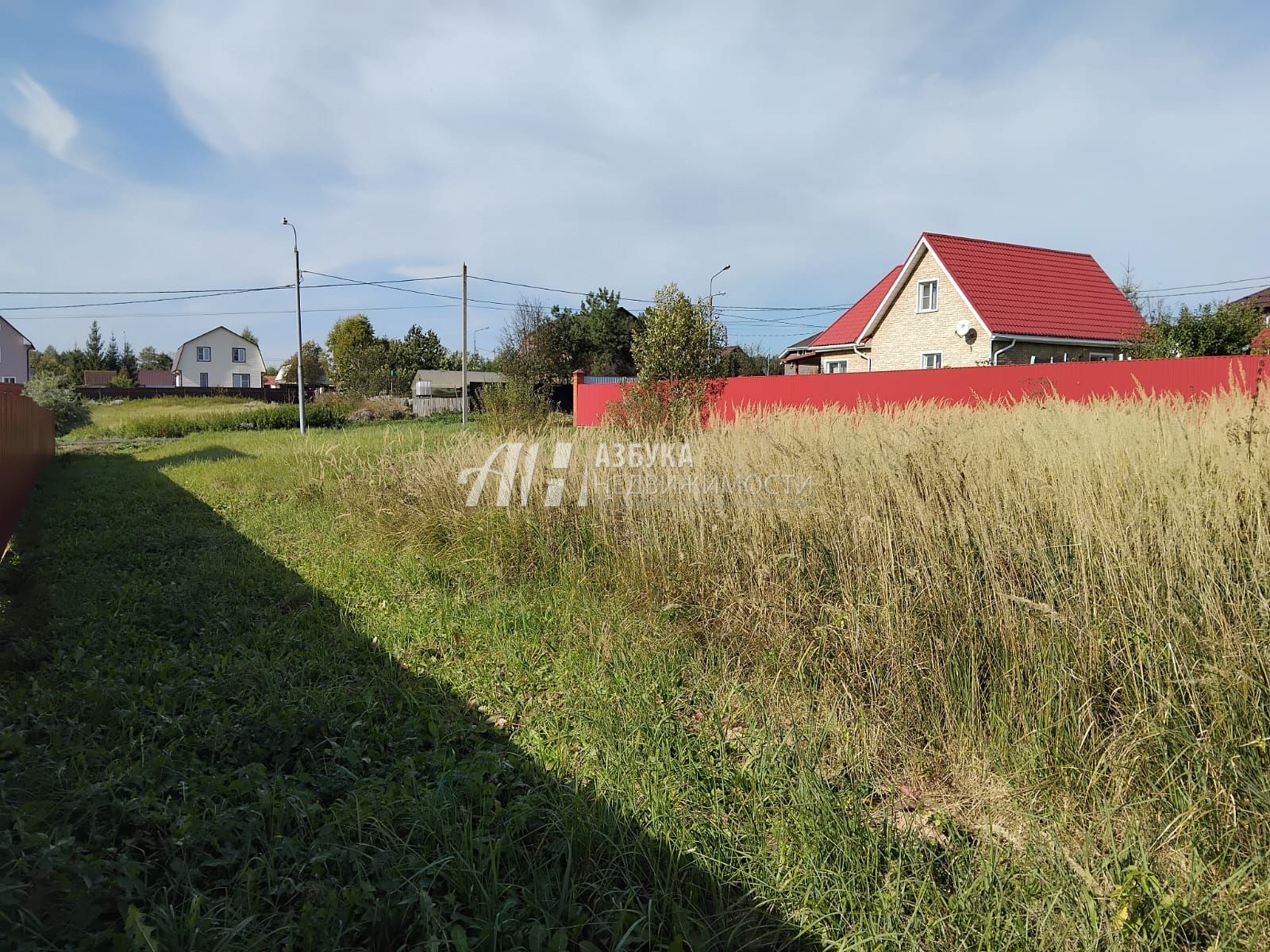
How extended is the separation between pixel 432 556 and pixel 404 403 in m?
31.6

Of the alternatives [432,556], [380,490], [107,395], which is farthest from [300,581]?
[107,395]

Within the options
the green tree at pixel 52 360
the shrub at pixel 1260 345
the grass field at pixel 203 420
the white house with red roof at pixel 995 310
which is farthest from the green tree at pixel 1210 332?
the green tree at pixel 52 360

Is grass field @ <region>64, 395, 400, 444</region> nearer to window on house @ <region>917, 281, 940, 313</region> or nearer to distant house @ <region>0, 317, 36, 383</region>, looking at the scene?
distant house @ <region>0, 317, 36, 383</region>

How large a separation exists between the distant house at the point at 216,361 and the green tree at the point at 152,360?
2241 cm

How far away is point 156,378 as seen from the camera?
7062 centimetres

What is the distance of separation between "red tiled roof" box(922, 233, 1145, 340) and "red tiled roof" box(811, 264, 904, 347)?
3570mm

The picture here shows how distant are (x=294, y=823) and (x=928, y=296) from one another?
900 inches

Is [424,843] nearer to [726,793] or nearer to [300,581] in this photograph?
[726,793]

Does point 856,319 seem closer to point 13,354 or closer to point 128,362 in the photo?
point 13,354

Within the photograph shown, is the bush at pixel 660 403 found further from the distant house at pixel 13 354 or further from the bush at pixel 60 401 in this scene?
the distant house at pixel 13 354

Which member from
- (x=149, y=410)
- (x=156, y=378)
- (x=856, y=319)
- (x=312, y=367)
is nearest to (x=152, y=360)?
(x=156, y=378)

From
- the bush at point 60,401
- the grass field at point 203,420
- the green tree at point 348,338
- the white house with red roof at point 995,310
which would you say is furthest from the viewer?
the green tree at point 348,338

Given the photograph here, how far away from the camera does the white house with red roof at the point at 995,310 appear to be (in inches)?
779

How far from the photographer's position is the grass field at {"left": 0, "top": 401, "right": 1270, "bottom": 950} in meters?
1.89
